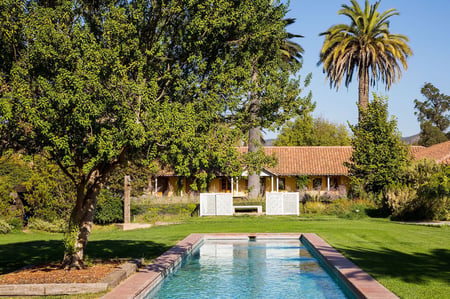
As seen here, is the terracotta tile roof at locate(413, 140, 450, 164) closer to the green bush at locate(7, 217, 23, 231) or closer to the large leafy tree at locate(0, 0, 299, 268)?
the green bush at locate(7, 217, 23, 231)

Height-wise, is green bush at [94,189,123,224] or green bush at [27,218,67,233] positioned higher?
green bush at [94,189,123,224]

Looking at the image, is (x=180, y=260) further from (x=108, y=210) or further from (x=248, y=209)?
(x=248, y=209)

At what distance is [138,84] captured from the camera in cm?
1059

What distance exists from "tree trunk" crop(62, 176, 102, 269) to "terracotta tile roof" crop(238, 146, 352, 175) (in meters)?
38.6

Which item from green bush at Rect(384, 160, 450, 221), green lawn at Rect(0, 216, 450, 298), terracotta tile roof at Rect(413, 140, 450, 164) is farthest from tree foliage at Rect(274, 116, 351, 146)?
green lawn at Rect(0, 216, 450, 298)

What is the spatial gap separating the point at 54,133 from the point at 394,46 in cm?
3495

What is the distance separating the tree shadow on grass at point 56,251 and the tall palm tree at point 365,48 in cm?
2603

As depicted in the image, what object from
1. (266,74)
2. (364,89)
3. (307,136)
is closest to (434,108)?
(307,136)

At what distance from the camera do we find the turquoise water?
1265cm

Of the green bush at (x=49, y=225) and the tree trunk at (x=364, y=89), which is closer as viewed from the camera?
the green bush at (x=49, y=225)

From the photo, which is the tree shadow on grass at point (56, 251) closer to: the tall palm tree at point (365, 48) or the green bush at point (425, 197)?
the green bush at point (425, 197)

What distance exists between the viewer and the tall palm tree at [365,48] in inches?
Result: 1588

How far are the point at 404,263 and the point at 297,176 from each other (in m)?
39.0

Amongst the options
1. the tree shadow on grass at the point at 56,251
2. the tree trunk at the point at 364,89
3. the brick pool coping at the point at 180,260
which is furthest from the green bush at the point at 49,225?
the tree trunk at the point at 364,89
